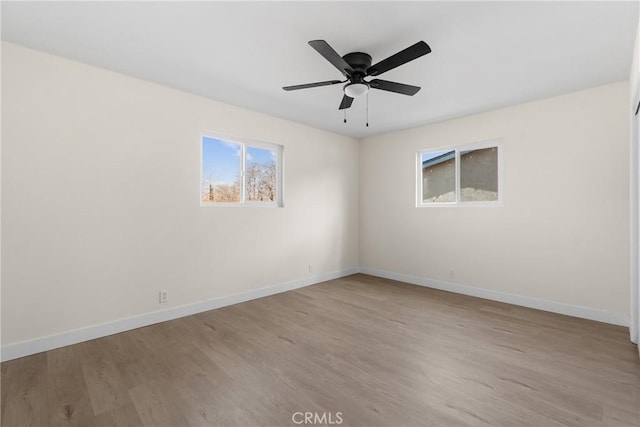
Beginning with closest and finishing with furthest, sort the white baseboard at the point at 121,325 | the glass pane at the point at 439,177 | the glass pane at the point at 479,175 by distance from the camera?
the white baseboard at the point at 121,325
the glass pane at the point at 479,175
the glass pane at the point at 439,177

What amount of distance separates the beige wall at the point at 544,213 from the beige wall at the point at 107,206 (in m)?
2.48

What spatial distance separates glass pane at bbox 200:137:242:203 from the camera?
3.55 meters

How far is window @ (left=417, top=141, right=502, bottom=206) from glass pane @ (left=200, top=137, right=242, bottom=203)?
2858mm

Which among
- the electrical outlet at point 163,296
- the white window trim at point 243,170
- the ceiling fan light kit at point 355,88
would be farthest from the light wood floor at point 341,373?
the ceiling fan light kit at point 355,88

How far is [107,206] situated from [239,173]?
5.03 ft

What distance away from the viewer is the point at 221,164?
3.69m

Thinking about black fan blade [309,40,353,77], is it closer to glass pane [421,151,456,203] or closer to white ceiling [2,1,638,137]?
white ceiling [2,1,638,137]

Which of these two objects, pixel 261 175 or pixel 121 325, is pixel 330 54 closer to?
pixel 261 175

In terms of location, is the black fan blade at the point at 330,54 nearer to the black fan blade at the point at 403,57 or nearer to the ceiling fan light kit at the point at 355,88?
the ceiling fan light kit at the point at 355,88

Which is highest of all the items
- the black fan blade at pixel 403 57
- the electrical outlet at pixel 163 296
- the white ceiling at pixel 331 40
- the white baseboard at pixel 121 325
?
the white ceiling at pixel 331 40

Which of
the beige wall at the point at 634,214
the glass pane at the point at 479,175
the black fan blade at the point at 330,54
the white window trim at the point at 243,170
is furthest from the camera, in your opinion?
the glass pane at the point at 479,175

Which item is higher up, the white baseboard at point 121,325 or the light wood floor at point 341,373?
the white baseboard at point 121,325

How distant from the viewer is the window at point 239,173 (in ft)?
11.7

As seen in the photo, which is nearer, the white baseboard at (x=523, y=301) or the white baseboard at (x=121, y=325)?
the white baseboard at (x=121, y=325)
